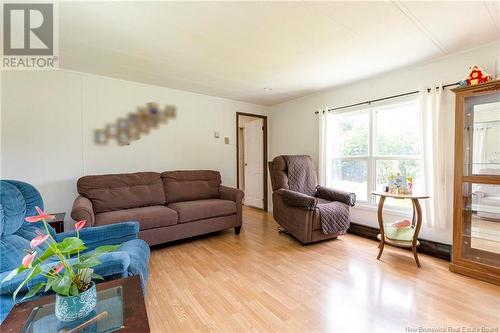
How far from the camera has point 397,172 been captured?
9.91 ft

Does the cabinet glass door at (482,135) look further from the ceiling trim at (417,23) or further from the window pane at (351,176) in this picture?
the window pane at (351,176)

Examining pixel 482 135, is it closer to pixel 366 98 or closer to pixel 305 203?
pixel 366 98

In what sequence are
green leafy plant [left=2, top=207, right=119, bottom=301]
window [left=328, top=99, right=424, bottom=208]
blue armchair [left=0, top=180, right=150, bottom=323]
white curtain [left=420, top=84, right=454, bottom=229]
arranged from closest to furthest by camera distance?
green leafy plant [left=2, top=207, right=119, bottom=301] → blue armchair [left=0, top=180, right=150, bottom=323] → white curtain [left=420, top=84, right=454, bottom=229] → window [left=328, top=99, right=424, bottom=208]

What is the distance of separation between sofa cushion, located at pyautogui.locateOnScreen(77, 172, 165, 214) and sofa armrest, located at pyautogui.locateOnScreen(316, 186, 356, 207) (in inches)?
91.9

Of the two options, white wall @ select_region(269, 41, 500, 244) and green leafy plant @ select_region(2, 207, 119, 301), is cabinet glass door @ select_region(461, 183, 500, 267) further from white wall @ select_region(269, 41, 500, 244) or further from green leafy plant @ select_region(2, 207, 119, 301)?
green leafy plant @ select_region(2, 207, 119, 301)

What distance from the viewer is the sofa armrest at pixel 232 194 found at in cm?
338

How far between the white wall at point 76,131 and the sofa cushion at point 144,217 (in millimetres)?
847

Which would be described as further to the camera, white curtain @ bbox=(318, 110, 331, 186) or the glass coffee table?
white curtain @ bbox=(318, 110, 331, 186)

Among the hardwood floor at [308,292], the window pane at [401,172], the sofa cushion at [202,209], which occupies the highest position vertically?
the window pane at [401,172]

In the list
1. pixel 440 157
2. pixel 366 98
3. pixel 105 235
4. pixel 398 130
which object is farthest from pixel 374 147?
pixel 105 235

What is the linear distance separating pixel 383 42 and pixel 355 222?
240 centimetres

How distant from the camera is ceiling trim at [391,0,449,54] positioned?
1.67 metres

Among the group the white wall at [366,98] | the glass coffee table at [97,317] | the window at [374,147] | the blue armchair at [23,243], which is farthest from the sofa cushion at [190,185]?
the glass coffee table at [97,317]

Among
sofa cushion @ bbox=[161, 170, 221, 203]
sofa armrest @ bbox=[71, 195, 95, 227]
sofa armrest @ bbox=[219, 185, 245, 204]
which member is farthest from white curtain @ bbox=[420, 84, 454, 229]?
sofa armrest @ bbox=[71, 195, 95, 227]
